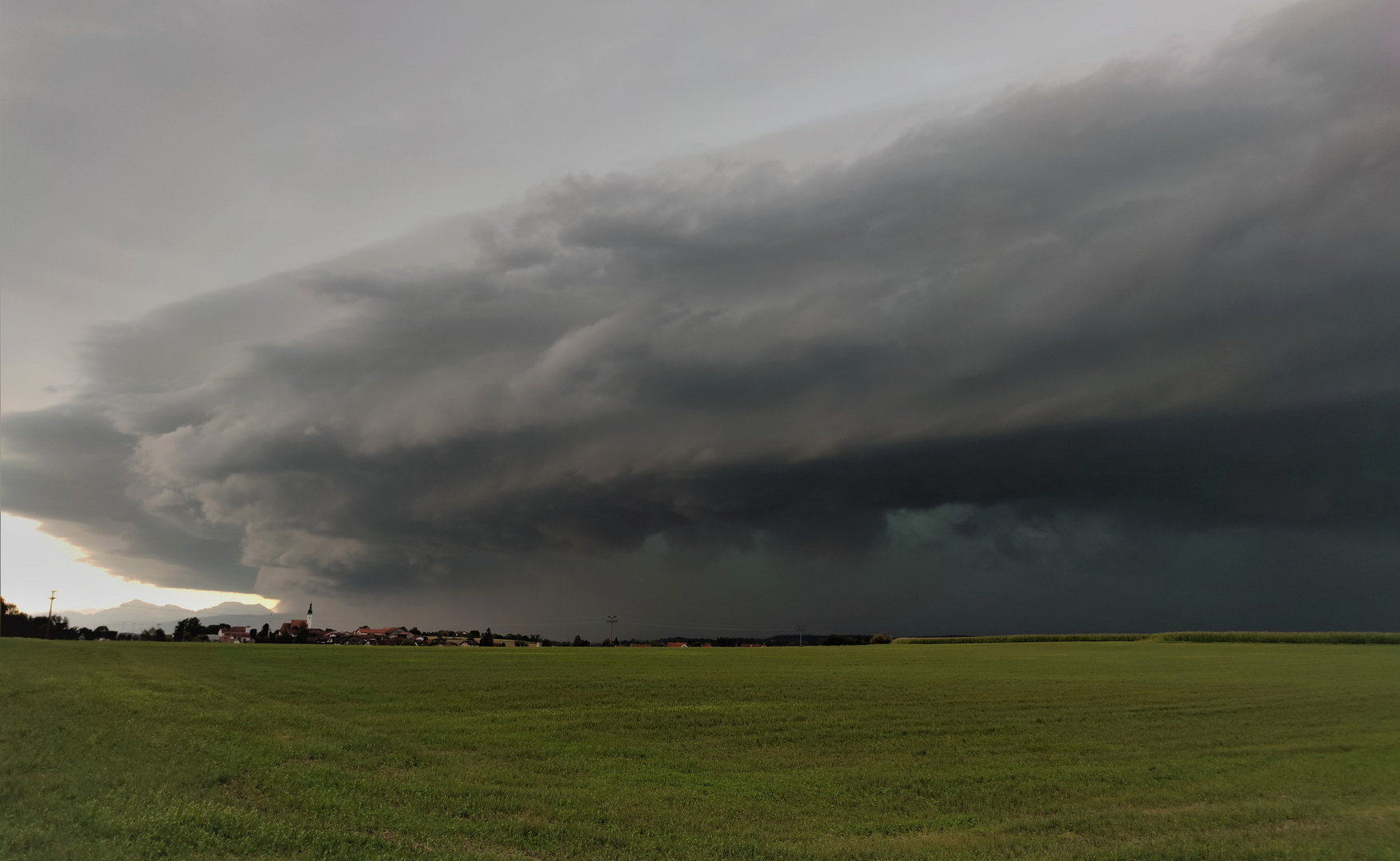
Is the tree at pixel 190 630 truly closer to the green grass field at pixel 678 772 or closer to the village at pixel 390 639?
the village at pixel 390 639

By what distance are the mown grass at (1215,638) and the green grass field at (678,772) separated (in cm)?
10494

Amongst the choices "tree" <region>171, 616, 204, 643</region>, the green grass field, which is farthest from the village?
the green grass field

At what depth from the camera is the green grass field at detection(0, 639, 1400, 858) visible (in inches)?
531

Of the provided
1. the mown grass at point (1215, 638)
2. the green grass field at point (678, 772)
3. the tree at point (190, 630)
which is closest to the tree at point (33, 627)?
the tree at point (190, 630)

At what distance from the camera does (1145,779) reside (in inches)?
778

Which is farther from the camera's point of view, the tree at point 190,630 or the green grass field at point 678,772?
the tree at point 190,630

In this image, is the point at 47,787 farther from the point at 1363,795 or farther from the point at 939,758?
the point at 1363,795

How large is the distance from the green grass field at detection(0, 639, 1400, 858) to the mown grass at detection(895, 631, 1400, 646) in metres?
→ 105

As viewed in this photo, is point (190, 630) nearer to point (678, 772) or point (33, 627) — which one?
point (33, 627)

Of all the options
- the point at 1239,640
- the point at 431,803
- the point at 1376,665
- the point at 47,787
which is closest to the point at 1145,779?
the point at 431,803

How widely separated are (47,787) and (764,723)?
20.8 m

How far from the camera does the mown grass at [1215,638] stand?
4705 inches

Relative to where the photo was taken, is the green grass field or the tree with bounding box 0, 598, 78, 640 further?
the tree with bounding box 0, 598, 78, 640

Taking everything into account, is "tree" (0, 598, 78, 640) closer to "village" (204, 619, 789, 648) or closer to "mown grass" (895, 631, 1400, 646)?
"village" (204, 619, 789, 648)
